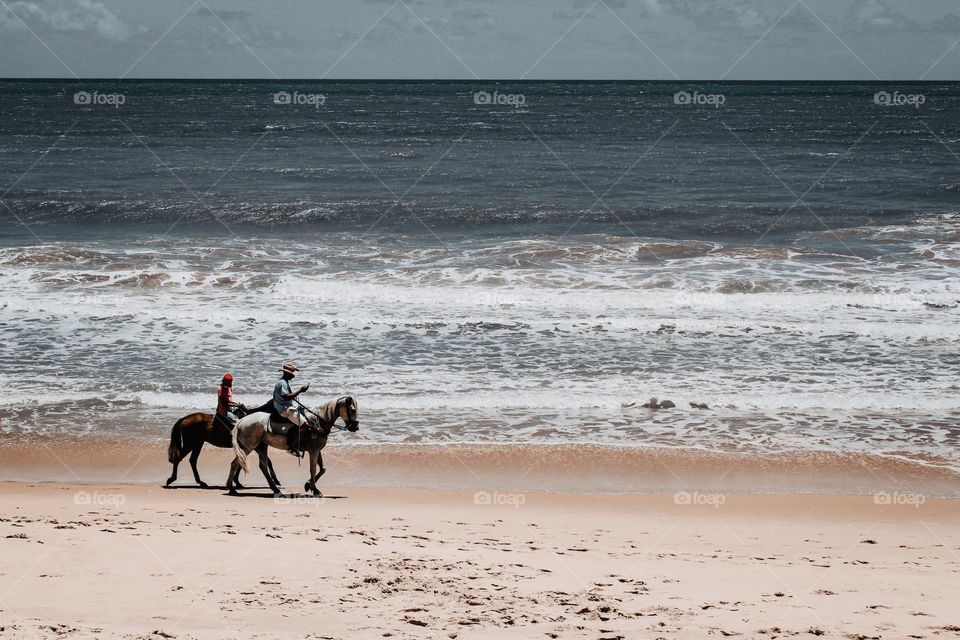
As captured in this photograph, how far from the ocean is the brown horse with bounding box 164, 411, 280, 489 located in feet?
5.58

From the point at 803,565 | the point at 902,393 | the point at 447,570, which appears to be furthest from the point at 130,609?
the point at 902,393

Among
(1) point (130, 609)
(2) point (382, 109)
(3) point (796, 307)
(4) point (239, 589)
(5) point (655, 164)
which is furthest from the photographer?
(2) point (382, 109)

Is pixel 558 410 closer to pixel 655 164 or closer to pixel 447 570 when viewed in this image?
pixel 447 570

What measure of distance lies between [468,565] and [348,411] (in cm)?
295

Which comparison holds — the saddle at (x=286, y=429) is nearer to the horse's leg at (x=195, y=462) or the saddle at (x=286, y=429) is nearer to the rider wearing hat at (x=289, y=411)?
the rider wearing hat at (x=289, y=411)

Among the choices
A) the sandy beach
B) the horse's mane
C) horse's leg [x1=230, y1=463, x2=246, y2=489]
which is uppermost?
the horse's mane

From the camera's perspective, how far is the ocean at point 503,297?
1389 centimetres

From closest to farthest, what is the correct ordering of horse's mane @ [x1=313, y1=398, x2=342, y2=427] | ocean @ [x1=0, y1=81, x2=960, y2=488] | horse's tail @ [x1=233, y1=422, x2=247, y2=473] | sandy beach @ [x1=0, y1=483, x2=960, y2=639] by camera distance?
1. sandy beach @ [x1=0, y1=483, x2=960, y2=639]
2. horse's mane @ [x1=313, y1=398, x2=342, y2=427]
3. horse's tail @ [x1=233, y1=422, x2=247, y2=473]
4. ocean @ [x1=0, y1=81, x2=960, y2=488]

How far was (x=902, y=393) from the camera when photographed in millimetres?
14688

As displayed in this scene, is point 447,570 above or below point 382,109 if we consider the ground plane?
below

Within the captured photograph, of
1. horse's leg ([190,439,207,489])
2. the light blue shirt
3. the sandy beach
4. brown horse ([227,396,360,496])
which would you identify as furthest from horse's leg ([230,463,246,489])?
the light blue shirt

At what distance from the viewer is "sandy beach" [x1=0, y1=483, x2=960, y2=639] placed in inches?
279

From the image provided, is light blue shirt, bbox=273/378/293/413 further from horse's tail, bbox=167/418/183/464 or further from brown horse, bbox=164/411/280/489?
horse's tail, bbox=167/418/183/464

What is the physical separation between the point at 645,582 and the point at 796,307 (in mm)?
13590
